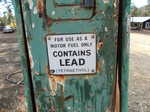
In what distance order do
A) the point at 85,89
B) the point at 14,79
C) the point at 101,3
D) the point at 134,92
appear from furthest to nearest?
1. the point at 14,79
2. the point at 134,92
3. the point at 85,89
4. the point at 101,3

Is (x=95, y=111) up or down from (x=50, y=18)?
down

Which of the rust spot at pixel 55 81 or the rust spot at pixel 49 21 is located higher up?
the rust spot at pixel 49 21

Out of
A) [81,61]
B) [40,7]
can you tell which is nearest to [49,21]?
[40,7]

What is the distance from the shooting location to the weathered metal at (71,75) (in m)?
0.85

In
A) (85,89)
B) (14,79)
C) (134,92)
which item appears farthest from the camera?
(14,79)

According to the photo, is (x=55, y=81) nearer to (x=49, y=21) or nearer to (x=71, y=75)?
(x=71, y=75)

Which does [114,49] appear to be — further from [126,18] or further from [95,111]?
[95,111]

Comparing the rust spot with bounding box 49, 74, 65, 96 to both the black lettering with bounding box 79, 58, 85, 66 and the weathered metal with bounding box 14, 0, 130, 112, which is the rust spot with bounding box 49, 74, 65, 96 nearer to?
the weathered metal with bounding box 14, 0, 130, 112

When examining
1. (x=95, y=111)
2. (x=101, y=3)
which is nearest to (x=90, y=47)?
(x=101, y=3)

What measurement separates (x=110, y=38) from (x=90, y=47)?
11cm

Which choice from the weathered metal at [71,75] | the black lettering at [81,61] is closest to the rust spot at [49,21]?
the weathered metal at [71,75]

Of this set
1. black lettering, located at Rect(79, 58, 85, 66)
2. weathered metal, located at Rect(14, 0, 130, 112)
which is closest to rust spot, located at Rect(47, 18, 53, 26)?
weathered metal, located at Rect(14, 0, 130, 112)

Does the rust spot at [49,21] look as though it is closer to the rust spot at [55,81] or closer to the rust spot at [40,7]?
the rust spot at [40,7]

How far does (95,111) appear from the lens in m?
1.00
